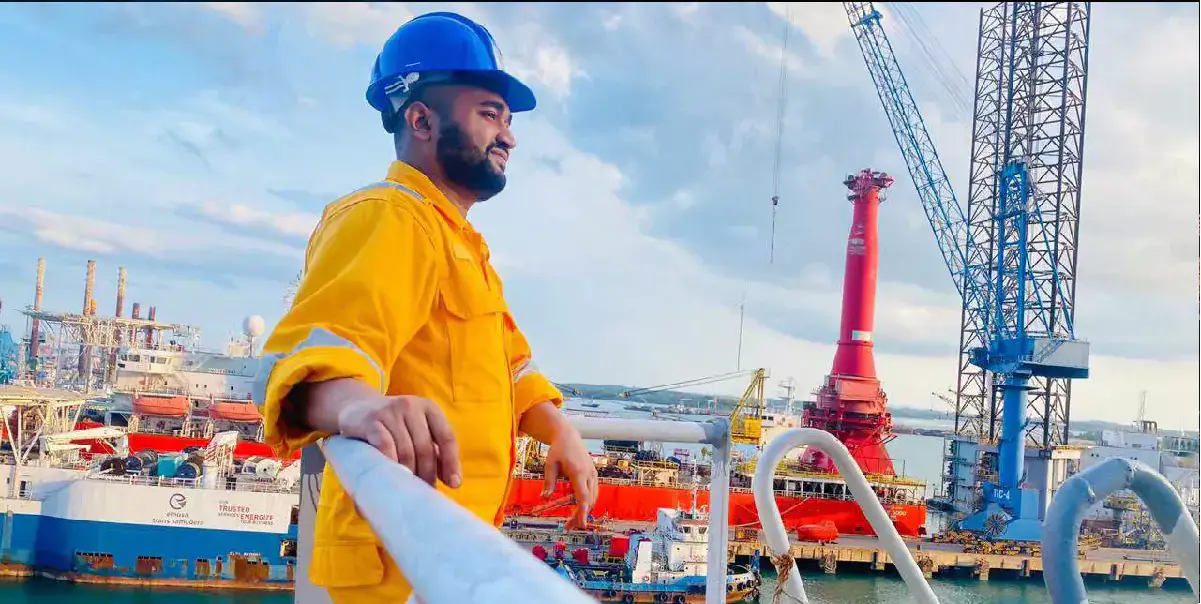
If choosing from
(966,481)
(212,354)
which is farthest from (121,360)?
(966,481)

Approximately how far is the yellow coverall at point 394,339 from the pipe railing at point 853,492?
2.46 feet

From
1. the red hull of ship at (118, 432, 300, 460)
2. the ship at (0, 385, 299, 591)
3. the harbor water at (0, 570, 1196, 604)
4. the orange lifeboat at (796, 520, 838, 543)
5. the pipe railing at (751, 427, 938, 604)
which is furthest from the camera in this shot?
the red hull of ship at (118, 432, 300, 460)

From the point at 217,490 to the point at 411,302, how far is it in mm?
13228


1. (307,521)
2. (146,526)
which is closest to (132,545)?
(146,526)

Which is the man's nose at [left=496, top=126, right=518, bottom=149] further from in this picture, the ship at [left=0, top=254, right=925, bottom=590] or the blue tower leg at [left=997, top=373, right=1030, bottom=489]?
the blue tower leg at [left=997, top=373, right=1030, bottom=489]

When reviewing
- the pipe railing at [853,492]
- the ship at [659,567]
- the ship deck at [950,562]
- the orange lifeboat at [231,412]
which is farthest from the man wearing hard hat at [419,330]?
the orange lifeboat at [231,412]

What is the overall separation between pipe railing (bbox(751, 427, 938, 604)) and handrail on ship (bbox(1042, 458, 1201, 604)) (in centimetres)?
59

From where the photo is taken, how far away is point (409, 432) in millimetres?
644

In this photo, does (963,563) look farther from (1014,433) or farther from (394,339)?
(394,339)

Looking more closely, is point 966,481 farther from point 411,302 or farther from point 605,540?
point 411,302

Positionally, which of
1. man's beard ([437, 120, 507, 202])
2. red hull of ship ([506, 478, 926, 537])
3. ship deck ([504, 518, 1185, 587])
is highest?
man's beard ([437, 120, 507, 202])

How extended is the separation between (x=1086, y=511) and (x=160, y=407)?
21.9 meters

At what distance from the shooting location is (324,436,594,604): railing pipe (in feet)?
1.10

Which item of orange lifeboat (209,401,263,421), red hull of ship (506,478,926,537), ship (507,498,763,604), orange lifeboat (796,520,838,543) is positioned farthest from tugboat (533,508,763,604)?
orange lifeboat (209,401,263,421)
